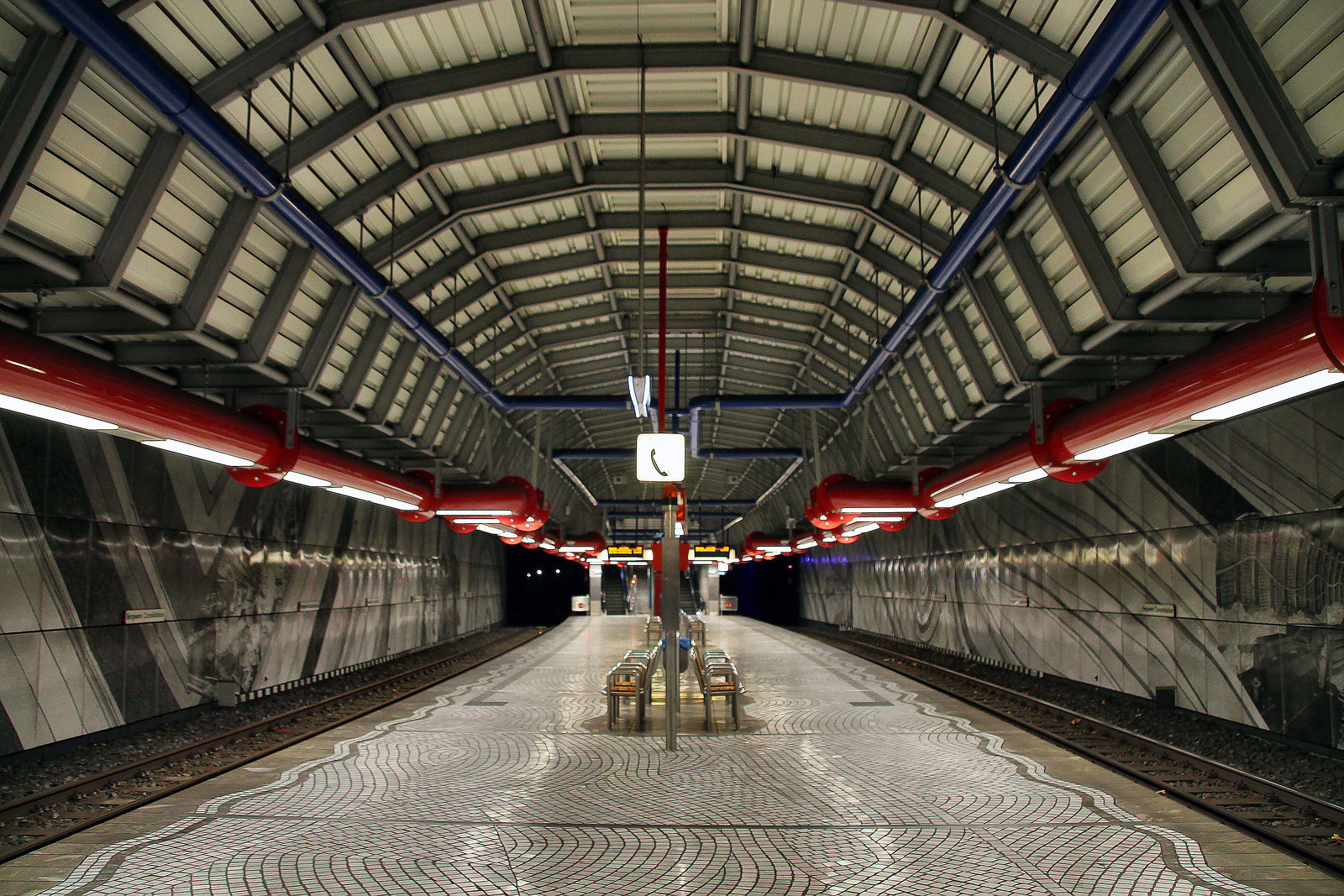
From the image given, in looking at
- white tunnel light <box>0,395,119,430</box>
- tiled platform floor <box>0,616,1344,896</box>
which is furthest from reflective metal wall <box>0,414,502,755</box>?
white tunnel light <box>0,395,119,430</box>

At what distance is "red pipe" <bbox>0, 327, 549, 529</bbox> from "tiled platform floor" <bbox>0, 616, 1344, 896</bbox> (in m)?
3.29

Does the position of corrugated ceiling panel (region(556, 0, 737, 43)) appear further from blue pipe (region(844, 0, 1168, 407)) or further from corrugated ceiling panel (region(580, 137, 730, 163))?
blue pipe (region(844, 0, 1168, 407))

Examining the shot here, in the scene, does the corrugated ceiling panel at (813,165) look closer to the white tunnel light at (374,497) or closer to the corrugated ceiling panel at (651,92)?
the corrugated ceiling panel at (651,92)

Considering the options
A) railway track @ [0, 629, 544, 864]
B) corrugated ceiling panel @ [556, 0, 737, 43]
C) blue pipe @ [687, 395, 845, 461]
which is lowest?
railway track @ [0, 629, 544, 864]

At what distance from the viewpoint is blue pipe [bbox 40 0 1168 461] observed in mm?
5211

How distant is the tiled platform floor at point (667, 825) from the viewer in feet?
18.9

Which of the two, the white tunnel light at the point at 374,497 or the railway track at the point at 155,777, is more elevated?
the white tunnel light at the point at 374,497

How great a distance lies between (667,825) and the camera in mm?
6996

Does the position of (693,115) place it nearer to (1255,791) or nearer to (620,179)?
(620,179)

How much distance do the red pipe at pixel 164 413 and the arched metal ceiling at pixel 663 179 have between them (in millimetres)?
984

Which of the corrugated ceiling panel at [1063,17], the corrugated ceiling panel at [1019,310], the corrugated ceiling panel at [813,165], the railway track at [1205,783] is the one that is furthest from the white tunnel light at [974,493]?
the corrugated ceiling panel at [1063,17]

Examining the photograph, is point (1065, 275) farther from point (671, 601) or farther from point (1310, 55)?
point (671, 601)

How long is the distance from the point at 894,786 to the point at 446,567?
75.8 ft

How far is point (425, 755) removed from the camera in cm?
979
